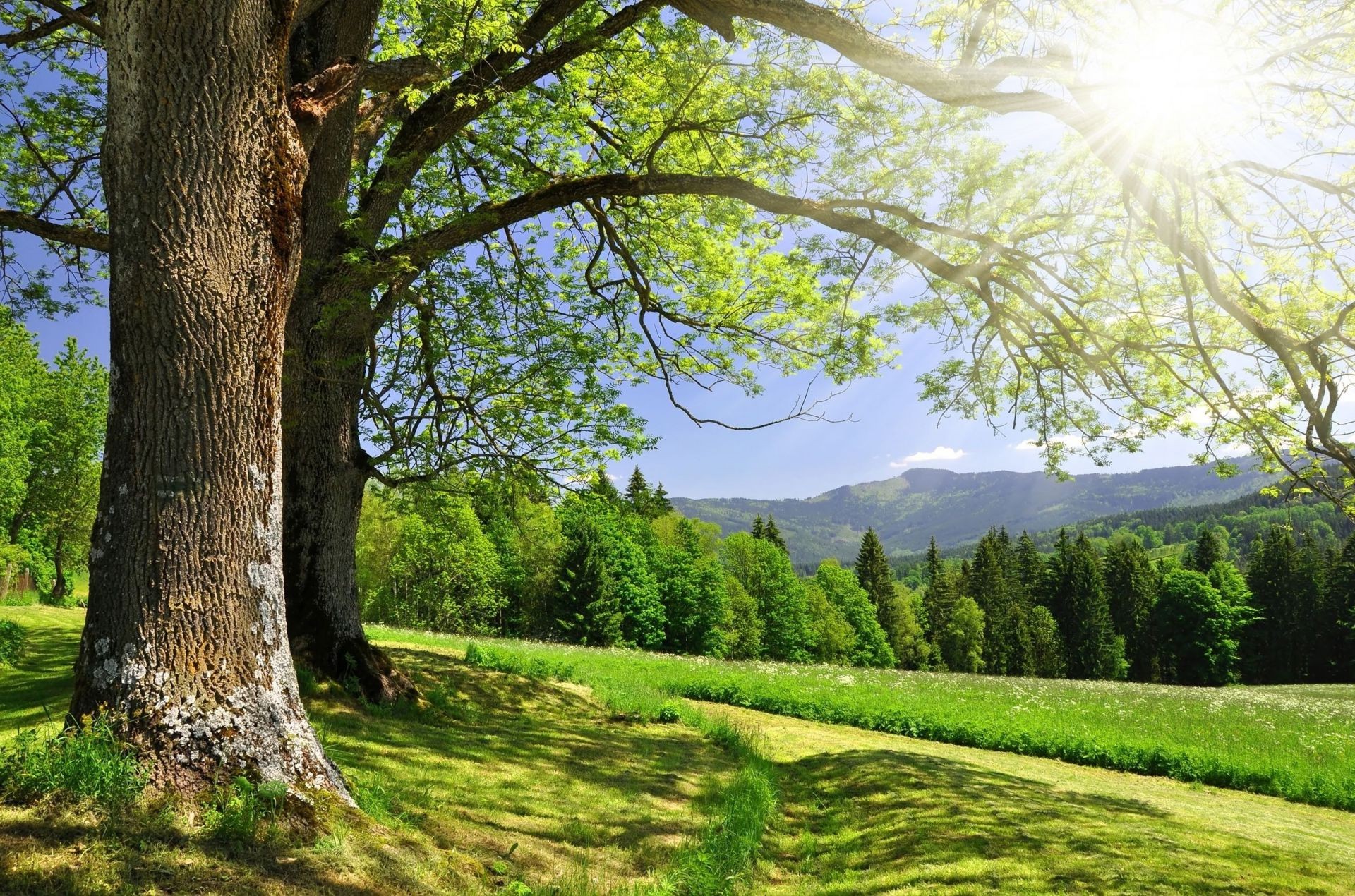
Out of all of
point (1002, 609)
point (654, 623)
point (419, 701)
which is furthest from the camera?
point (1002, 609)

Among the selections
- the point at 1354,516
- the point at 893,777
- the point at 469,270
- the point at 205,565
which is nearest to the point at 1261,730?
the point at 893,777

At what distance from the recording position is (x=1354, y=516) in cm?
511

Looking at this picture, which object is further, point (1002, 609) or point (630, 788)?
point (1002, 609)

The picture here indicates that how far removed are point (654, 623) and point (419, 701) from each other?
44.6 metres

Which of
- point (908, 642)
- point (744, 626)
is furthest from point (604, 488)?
point (908, 642)

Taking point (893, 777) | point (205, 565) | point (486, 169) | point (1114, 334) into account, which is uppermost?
point (486, 169)

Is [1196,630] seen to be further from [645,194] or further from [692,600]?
[645,194]

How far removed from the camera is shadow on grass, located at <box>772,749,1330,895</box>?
17.3 feet

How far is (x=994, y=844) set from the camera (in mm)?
6027

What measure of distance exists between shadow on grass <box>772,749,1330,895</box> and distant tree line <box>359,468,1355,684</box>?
104 ft

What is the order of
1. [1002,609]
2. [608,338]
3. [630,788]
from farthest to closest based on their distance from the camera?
1. [1002,609]
2. [608,338]
3. [630,788]


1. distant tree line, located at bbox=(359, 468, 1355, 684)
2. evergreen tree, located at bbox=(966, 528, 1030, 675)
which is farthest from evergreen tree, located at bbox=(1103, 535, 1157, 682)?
evergreen tree, located at bbox=(966, 528, 1030, 675)

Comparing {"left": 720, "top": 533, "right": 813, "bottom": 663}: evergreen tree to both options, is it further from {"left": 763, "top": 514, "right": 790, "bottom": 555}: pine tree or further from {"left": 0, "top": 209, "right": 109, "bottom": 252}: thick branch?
{"left": 0, "top": 209, "right": 109, "bottom": 252}: thick branch

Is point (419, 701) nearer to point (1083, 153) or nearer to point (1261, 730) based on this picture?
point (1083, 153)
